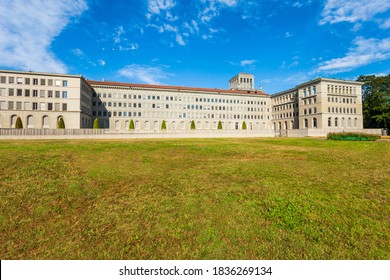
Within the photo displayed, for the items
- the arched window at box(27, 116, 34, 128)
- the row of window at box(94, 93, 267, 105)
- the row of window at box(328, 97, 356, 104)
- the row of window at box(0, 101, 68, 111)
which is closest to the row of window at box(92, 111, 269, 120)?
the row of window at box(94, 93, 267, 105)

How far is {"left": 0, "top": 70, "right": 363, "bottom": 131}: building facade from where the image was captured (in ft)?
191

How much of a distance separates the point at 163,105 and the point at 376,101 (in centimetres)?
7561

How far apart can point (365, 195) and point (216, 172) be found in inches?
Answer: 229

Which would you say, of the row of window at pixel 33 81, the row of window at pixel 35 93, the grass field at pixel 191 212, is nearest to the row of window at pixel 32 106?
the row of window at pixel 35 93

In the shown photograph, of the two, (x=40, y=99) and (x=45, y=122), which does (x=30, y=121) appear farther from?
(x=40, y=99)

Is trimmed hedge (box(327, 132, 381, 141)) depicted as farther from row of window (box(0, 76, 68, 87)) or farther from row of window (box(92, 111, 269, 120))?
row of window (box(0, 76, 68, 87))

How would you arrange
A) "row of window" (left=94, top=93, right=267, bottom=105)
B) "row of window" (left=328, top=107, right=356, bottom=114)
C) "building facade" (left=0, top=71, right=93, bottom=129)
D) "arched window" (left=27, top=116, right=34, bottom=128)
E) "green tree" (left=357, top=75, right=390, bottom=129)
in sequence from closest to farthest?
1. "building facade" (left=0, top=71, right=93, bottom=129)
2. "arched window" (left=27, top=116, right=34, bottom=128)
3. "green tree" (left=357, top=75, right=390, bottom=129)
4. "row of window" (left=328, top=107, right=356, bottom=114)
5. "row of window" (left=94, top=93, right=267, bottom=105)

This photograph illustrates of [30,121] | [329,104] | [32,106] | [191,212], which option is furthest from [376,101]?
[30,121]

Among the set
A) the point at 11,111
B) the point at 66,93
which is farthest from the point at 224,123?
the point at 11,111

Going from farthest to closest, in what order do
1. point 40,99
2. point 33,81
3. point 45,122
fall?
point 45,122
point 40,99
point 33,81

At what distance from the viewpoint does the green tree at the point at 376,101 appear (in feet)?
205

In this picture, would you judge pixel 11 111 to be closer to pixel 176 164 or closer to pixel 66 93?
pixel 66 93

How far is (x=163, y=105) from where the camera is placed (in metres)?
87.1

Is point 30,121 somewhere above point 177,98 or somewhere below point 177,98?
below
